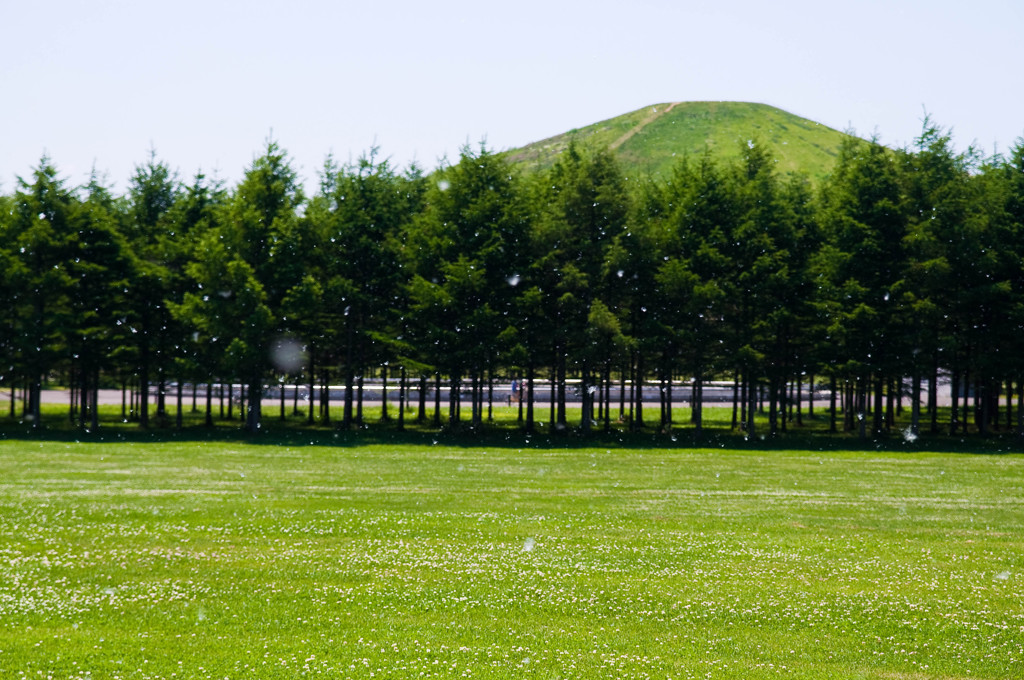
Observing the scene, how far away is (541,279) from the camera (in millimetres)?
50750

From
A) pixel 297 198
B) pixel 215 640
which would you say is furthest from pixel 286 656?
pixel 297 198

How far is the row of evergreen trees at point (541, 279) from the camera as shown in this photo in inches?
1876

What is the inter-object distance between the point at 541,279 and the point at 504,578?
1456 inches

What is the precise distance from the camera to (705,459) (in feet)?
125

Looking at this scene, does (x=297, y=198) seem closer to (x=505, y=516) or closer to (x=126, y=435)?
(x=126, y=435)

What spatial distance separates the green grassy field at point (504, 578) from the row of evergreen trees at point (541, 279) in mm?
20551

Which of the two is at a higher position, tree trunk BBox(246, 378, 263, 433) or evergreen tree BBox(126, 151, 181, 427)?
evergreen tree BBox(126, 151, 181, 427)

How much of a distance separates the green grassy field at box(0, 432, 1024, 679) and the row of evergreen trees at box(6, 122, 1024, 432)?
2055cm

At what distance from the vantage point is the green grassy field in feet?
34.8

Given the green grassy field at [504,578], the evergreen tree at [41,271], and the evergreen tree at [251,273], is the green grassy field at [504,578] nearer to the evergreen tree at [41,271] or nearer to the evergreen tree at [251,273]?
the evergreen tree at [251,273]

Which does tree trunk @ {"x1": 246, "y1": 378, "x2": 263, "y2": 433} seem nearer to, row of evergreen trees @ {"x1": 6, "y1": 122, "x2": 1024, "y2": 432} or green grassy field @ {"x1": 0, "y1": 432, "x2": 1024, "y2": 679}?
row of evergreen trees @ {"x1": 6, "y1": 122, "x2": 1024, "y2": 432}

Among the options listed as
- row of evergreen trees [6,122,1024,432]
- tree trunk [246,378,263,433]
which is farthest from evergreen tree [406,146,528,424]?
tree trunk [246,378,263,433]

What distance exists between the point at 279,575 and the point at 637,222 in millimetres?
38580

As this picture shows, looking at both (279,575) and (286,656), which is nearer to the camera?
(286,656)
